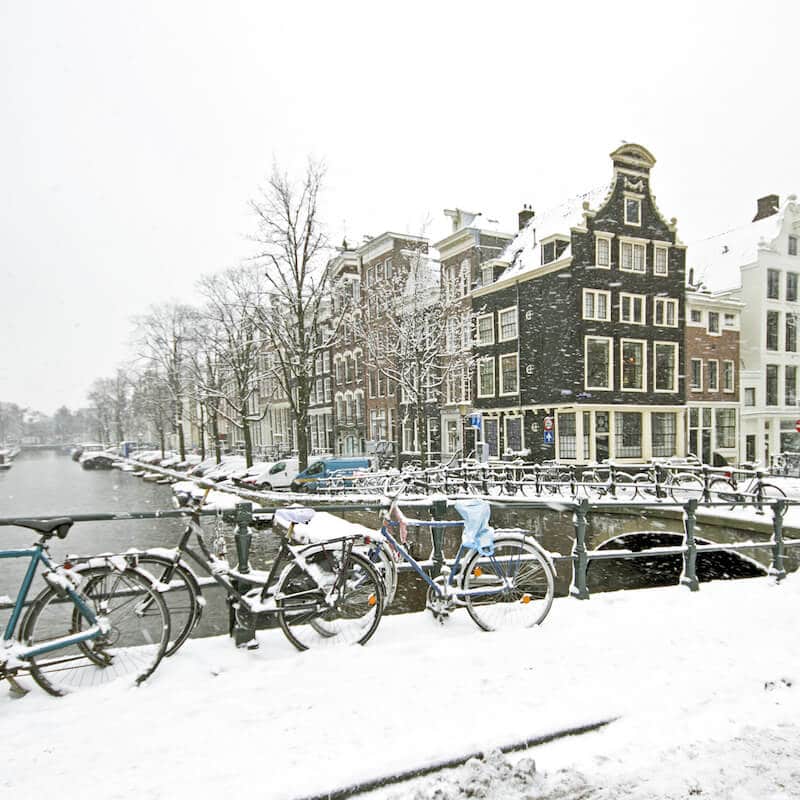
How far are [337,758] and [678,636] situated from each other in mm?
3063

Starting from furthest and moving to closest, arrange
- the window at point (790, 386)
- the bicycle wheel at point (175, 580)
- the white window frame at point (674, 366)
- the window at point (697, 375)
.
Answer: the window at point (790, 386) < the window at point (697, 375) < the white window frame at point (674, 366) < the bicycle wheel at point (175, 580)

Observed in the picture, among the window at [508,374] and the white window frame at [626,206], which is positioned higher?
the white window frame at [626,206]

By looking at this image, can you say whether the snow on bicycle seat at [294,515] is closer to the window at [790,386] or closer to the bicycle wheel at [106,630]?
the bicycle wheel at [106,630]

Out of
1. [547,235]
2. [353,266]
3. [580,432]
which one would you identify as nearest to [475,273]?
[547,235]

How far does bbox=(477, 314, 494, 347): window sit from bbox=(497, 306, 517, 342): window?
0.48 m

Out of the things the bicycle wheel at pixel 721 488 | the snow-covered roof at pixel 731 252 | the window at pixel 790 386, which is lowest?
the bicycle wheel at pixel 721 488

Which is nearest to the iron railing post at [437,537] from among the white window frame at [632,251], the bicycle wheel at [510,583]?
the bicycle wheel at [510,583]

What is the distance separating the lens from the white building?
30.3 metres

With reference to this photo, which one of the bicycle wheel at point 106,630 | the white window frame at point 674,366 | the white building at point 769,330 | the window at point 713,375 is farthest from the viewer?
the white building at point 769,330

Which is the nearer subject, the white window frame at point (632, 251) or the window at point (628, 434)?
the window at point (628, 434)

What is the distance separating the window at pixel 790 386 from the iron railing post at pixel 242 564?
3436cm

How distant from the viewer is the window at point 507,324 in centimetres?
2672

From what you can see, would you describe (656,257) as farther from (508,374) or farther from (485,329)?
(508,374)

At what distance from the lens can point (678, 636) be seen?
4660 mm
